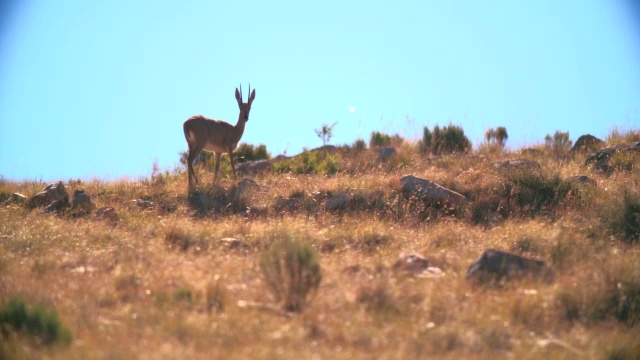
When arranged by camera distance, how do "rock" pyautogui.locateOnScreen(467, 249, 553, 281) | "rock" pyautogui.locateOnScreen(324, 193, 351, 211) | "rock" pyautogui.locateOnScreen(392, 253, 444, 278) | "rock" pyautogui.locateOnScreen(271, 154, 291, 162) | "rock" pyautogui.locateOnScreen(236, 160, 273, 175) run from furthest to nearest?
"rock" pyautogui.locateOnScreen(271, 154, 291, 162) → "rock" pyautogui.locateOnScreen(236, 160, 273, 175) → "rock" pyautogui.locateOnScreen(324, 193, 351, 211) → "rock" pyautogui.locateOnScreen(392, 253, 444, 278) → "rock" pyautogui.locateOnScreen(467, 249, 553, 281)

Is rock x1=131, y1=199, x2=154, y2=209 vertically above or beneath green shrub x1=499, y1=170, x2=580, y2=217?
above

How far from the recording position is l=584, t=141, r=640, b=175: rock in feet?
51.6

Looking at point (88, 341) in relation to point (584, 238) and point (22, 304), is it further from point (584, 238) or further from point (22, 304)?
point (584, 238)

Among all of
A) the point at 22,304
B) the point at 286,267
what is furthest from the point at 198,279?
the point at 22,304

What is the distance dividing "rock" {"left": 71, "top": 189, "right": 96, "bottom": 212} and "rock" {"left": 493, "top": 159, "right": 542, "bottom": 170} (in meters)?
8.52

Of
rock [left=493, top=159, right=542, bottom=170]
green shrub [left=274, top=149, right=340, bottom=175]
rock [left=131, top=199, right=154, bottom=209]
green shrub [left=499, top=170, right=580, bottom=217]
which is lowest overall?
green shrub [left=499, top=170, right=580, bottom=217]

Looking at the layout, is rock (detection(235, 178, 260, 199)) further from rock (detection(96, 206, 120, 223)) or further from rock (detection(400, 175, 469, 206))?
rock (detection(400, 175, 469, 206))

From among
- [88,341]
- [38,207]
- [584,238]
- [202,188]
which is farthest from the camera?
[202,188]

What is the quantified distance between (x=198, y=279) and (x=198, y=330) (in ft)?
5.50

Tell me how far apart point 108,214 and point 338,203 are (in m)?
4.19

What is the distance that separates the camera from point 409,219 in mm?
12102

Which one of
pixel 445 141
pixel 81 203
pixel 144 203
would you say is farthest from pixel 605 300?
pixel 445 141

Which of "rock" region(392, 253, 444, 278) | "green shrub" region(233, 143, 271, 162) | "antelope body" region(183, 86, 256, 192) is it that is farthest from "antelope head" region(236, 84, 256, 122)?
"rock" region(392, 253, 444, 278)

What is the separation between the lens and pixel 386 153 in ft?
60.8
